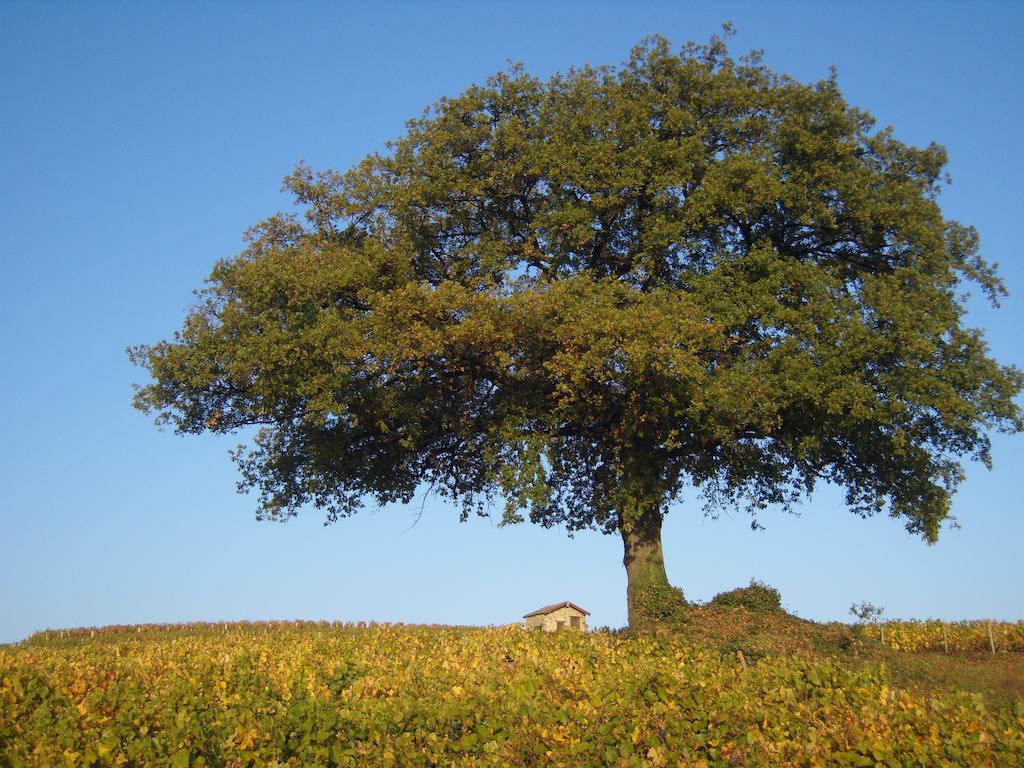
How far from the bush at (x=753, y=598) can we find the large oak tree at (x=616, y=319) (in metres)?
2.28

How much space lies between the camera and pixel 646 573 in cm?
2858

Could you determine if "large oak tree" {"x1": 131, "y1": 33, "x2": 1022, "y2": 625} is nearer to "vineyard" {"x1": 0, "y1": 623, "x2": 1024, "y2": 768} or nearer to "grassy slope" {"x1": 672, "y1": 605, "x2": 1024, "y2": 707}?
"grassy slope" {"x1": 672, "y1": 605, "x2": 1024, "y2": 707}

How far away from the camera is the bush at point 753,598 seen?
1101 inches

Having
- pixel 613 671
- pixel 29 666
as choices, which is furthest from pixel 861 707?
pixel 29 666

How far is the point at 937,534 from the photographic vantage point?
29188mm

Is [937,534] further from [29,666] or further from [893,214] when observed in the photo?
[29,666]

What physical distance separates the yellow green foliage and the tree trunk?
8.25 meters

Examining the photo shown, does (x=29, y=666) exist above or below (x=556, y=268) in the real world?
below

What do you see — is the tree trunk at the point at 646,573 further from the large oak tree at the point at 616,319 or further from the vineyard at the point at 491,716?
the vineyard at the point at 491,716

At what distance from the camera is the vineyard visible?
9367mm

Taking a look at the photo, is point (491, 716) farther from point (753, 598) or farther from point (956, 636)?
point (956, 636)

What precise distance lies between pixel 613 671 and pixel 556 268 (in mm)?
18537

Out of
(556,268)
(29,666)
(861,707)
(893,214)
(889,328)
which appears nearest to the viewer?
(861,707)

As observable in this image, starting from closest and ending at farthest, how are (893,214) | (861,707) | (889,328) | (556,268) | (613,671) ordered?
(861,707) < (613,671) < (889,328) < (893,214) < (556,268)
